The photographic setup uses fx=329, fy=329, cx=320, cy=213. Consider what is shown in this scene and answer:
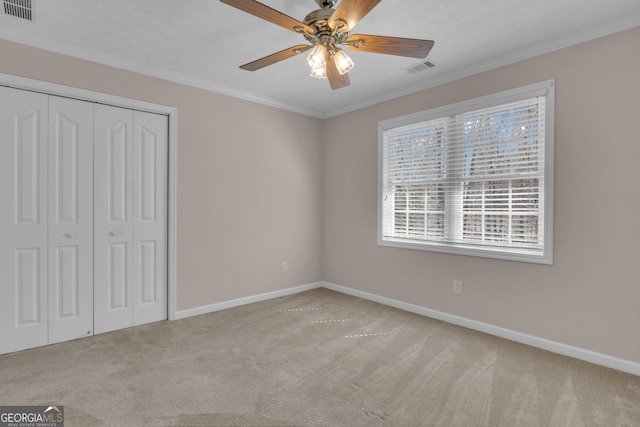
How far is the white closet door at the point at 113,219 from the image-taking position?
3.01 metres

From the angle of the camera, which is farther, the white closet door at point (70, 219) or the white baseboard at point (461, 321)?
the white closet door at point (70, 219)

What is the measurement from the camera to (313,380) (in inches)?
89.1

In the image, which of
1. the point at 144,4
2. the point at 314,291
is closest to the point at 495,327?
the point at 314,291

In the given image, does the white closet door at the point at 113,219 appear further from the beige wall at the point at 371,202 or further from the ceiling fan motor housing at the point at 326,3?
the ceiling fan motor housing at the point at 326,3

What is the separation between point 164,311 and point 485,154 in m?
3.57

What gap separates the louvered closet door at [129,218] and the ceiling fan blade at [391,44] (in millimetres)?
2282

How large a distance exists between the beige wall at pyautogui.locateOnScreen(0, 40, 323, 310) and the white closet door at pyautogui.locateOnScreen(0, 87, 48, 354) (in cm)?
35

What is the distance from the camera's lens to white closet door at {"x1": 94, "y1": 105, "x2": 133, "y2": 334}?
3008 millimetres

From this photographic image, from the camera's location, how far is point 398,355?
2.64 m

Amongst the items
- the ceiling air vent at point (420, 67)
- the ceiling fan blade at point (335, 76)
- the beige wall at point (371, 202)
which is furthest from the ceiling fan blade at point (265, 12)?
the beige wall at point (371, 202)

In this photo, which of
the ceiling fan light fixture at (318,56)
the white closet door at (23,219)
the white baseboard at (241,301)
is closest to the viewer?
the ceiling fan light fixture at (318,56)

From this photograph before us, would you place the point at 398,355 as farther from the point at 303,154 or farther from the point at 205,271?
the point at 303,154

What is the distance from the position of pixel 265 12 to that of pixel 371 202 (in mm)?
2768

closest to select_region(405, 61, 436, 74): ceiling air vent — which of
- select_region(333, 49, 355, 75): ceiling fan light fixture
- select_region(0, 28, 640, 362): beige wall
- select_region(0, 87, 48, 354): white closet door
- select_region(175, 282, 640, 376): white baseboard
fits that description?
select_region(0, 28, 640, 362): beige wall
